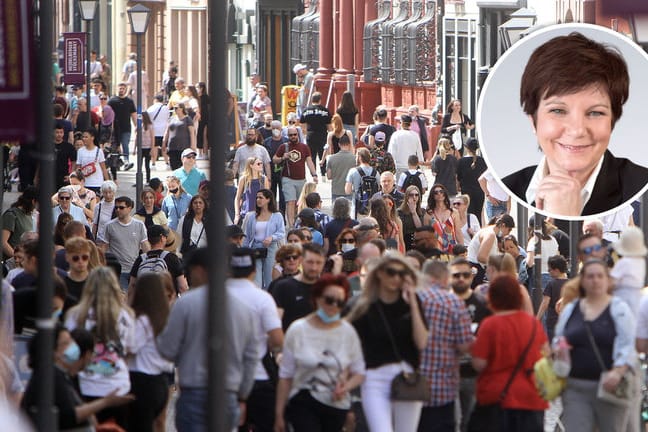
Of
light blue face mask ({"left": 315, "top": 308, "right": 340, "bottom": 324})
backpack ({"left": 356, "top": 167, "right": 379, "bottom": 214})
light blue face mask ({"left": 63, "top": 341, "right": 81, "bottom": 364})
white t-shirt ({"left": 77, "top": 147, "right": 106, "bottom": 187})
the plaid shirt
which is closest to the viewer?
light blue face mask ({"left": 63, "top": 341, "right": 81, "bottom": 364})

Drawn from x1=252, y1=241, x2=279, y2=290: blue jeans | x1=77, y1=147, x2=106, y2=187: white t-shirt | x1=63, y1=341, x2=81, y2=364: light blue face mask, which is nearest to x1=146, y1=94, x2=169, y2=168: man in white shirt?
x1=77, y1=147, x2=106, y2=187: white t-shirt

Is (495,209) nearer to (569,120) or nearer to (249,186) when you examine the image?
(249,186)

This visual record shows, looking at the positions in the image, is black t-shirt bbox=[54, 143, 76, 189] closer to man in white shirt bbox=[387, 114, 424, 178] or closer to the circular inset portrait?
man in white shirt bbox=[387, 114, 424, 178]

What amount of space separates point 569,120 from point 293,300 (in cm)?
222

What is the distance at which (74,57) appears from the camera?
1304 inches

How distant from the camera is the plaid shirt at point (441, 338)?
10.8m

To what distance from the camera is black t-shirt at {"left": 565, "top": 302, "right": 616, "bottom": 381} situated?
10586 mm

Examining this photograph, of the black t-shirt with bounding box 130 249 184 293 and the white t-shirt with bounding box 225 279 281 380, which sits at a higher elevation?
the white t-shirt with bounding box 225 279 281 380

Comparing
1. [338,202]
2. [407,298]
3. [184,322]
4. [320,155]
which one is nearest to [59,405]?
[184,322]

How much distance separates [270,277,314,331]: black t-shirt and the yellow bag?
2107 millimetres

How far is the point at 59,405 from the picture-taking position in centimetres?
977

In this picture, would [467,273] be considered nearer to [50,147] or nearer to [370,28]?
[50,147]

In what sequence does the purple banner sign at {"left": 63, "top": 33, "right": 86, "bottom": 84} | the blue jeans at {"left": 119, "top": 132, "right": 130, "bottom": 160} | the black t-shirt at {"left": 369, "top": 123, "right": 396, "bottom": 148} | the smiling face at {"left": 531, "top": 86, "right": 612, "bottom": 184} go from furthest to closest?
the blue jeans at {"left": 119, "top": 132, "right": 130, "bottom": 160} → the purple banner sign at {"left": 63, "top": 33, "right": 86, "bottom": 84} → the black t-shirt at {"left": 369, "top": 123, "right": 396, "bottom": 148} → the smiling face at {"left": 531, "top": 86, "right": 612, "bottom": 184}

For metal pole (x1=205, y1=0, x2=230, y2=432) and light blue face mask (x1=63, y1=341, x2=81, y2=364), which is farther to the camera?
light blue face mask (x1=63, y1=341, x2=81, y2=364)
